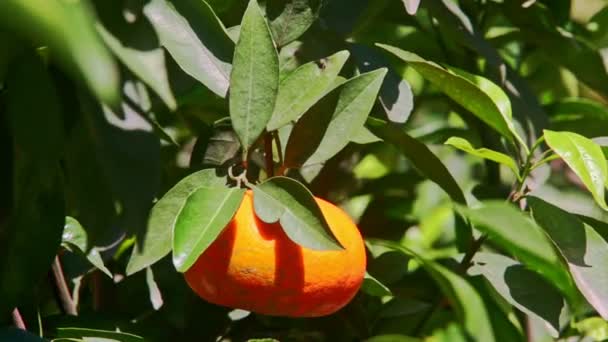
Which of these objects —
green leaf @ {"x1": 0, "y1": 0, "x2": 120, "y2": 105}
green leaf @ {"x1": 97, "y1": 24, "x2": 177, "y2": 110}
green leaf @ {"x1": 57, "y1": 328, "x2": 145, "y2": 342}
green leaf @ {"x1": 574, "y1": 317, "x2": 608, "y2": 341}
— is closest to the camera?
green leaf @ {"x1": 0, "y1": 0, "x2": 120, "y2": 105}

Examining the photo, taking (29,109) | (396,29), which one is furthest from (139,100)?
(396,29)

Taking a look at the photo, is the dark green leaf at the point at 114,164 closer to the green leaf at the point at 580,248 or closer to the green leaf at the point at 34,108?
the green leaf at the point at 34,108

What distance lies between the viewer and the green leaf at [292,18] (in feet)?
2.75

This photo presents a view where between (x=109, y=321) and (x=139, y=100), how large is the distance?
0.98 ft

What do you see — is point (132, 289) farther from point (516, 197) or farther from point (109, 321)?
point (516, 197)

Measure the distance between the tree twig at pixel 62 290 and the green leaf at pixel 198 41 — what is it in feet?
0.76

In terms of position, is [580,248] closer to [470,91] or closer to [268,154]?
[470,91]

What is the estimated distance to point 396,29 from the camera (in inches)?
56.1

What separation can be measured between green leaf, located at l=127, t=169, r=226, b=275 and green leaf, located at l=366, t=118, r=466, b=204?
6.0 inches

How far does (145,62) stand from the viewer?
1.72 ft

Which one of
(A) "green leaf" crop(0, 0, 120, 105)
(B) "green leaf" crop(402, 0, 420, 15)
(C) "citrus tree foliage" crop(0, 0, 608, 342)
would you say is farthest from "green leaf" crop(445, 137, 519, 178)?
(A) "green leaf" crop(0, 0, 120, 105)

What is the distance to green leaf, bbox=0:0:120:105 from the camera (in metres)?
0.38

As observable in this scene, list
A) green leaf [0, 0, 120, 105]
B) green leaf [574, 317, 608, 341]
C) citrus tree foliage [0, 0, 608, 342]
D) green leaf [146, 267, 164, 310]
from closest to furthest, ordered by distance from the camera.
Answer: green leaf [0, 0, 120, 105], citrus tree foliage [0, 0, 608, 342], green leaf [146, 267, 164, 310], green leaf [574, 317, 608, 341]

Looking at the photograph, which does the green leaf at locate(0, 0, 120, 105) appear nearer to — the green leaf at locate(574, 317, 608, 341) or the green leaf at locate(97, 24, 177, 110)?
the green leaf at locate(97, 24, 177, 110)
